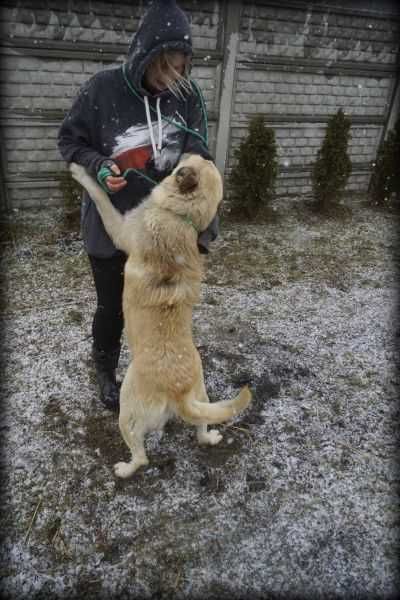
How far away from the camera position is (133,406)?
210 cm

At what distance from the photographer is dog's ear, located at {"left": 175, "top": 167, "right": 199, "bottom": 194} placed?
6.24ft

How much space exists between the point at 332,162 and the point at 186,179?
572 cm

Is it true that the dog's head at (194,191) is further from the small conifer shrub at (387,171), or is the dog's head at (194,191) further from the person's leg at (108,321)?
the small conifer shrub at (387,171)

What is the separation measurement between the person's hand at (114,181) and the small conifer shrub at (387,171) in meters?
7.12

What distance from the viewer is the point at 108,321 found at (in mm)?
2713

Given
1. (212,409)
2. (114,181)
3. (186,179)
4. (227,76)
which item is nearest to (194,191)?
(186,179)

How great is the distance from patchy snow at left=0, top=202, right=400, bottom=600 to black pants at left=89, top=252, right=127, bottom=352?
1.91 ft

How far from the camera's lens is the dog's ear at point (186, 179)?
190 centimetres

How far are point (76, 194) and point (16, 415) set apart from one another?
374 centimetres

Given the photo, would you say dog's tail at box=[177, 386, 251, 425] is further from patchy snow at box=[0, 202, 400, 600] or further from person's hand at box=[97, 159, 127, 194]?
person's hand at box=[97, 159, 127, 194]

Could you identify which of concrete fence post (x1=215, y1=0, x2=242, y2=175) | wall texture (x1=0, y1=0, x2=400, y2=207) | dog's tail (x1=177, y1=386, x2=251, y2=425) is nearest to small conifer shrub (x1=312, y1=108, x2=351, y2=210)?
wall texture (x1=0, y1=0, x2=400, y2=207)

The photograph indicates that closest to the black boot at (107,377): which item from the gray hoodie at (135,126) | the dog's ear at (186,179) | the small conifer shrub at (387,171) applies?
the gray hoodie at (135,126)

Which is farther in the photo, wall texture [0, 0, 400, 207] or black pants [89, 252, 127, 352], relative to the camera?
wall texture [0, 0, 400, 207]

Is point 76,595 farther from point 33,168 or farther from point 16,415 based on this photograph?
point 33,168
